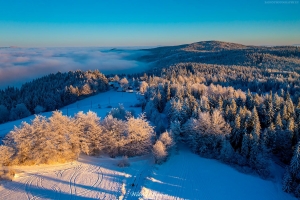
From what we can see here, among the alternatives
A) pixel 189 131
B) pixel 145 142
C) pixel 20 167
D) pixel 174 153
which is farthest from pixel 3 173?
pixel 189 131

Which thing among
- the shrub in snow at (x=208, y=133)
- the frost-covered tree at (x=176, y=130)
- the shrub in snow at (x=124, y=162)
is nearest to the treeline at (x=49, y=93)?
the shrub in snow at (x=124, y=162)

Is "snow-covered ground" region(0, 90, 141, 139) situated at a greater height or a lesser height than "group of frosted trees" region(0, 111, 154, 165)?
lesser

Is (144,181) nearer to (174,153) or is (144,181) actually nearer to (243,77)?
(174,153)

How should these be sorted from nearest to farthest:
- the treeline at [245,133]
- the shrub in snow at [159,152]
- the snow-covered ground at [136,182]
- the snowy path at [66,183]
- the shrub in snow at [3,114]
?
the snowy path at [66,183] < the snow-covered ground at [136,182] < the shrub in snow at [159,152] < the treeline at [245,133] < the shrub in snow at [3,114]

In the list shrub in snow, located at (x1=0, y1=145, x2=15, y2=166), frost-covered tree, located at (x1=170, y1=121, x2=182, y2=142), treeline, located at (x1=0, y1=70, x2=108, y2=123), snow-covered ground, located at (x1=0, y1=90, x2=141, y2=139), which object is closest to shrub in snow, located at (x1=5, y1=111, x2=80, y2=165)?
shrub in snow, located at (x1=0, y1=145, x2=15, y2=166)

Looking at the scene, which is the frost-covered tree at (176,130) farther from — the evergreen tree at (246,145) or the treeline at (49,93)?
the treeline at (49,93)

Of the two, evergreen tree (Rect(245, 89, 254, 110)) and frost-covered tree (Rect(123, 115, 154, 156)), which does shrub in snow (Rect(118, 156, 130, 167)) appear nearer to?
frost-covered tree (Rect(123, 115, 154, 156))
